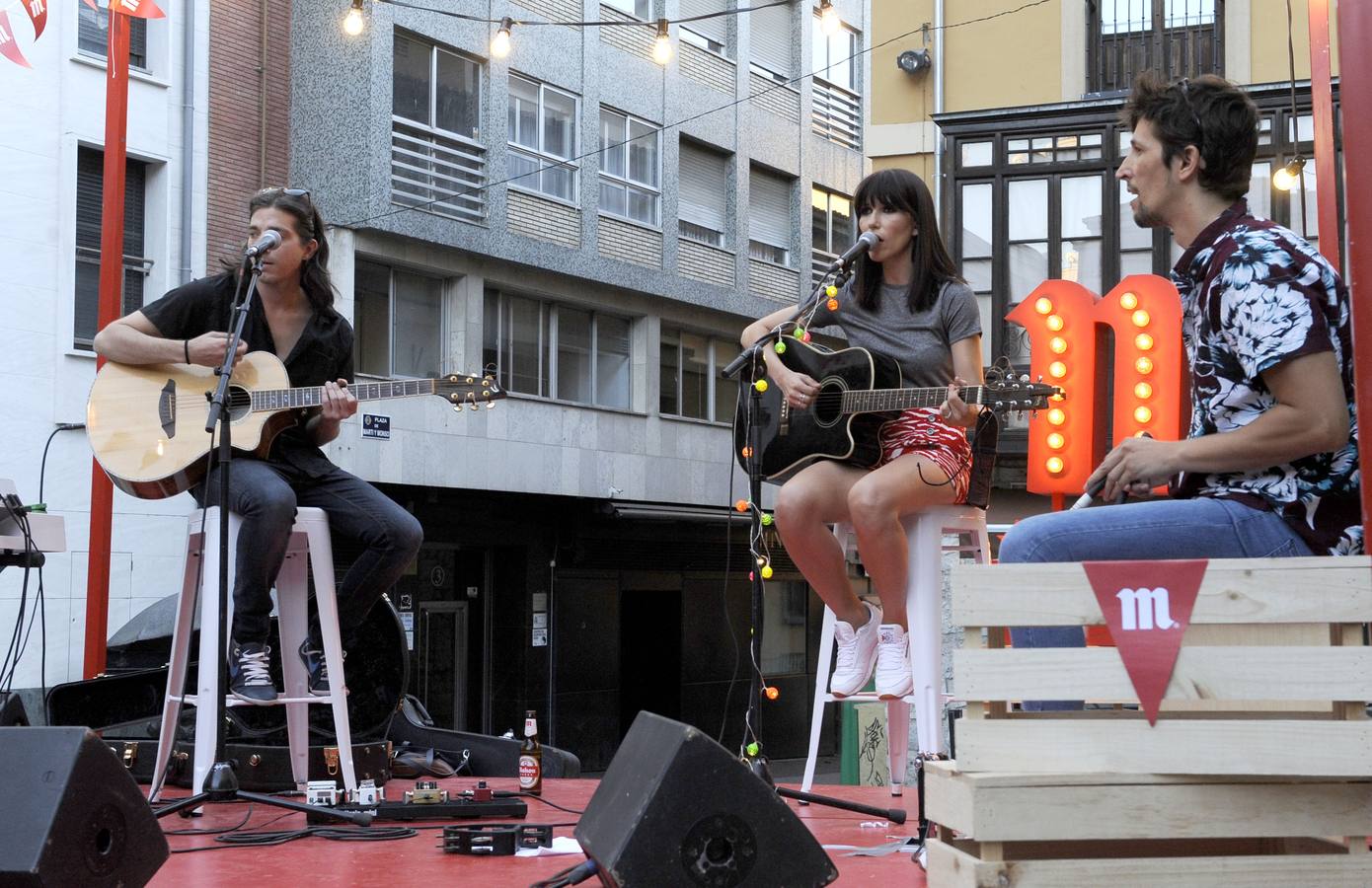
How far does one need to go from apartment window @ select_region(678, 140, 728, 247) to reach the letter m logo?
20.7m

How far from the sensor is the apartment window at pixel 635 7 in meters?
22.2

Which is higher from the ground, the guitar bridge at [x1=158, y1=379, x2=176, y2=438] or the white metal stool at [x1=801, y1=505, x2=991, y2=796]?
the guitar bridge at [x1=158, y1=379, x2=176, y2=438]

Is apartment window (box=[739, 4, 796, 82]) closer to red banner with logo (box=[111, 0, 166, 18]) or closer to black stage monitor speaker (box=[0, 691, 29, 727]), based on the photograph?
red banner with logo (box=[111, 0, 166, 18])

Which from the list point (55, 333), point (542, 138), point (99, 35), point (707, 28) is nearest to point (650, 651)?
point (542, 138)

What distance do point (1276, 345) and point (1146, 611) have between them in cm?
64

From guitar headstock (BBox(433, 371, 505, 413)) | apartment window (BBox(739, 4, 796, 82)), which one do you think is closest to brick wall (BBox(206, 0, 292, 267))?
apartment window (BBox(739, 4, 796, 82))

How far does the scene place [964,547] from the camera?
4.86 meters

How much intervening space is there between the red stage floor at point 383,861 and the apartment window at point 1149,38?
14.6m

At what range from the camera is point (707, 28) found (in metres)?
23.8

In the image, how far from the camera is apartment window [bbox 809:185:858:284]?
83.5 ft

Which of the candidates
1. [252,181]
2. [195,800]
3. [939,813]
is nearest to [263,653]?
[195,800]

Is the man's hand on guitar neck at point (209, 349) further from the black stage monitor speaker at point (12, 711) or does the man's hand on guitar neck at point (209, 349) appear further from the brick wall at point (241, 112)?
the brick wall at point (241, 112)

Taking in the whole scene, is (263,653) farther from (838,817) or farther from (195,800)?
(838,817)

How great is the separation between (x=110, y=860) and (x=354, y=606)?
2111 millimetres
